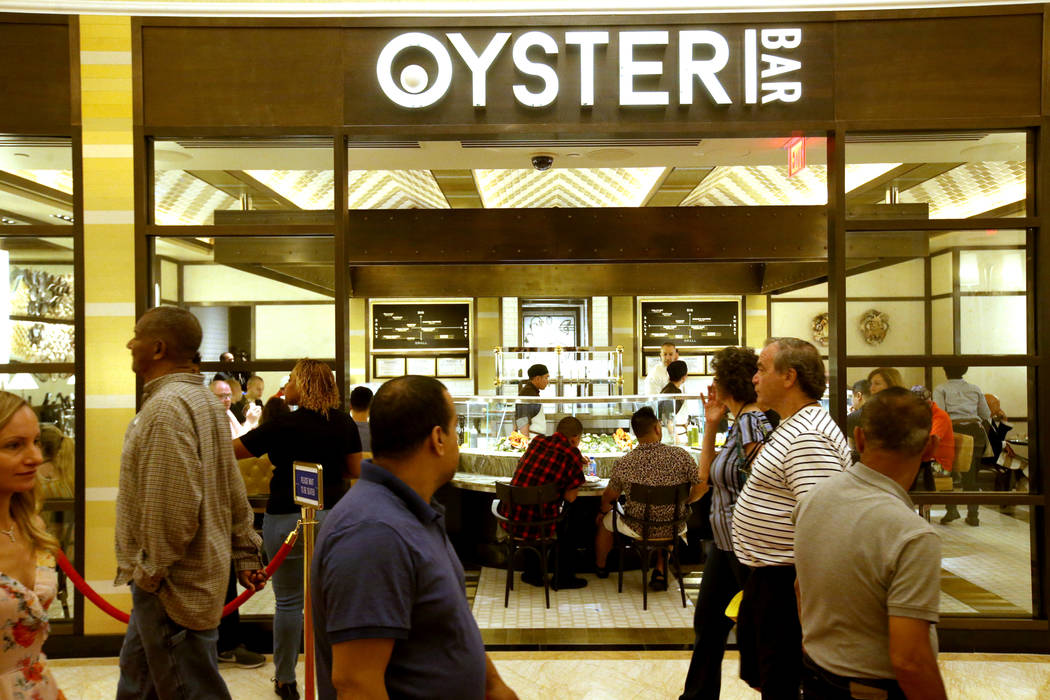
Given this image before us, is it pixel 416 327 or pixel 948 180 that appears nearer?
pixel 948 180

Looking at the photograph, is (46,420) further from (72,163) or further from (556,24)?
(556,24)

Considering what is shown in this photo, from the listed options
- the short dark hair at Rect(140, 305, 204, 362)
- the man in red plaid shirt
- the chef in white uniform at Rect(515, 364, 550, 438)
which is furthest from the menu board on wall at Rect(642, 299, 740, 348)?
the short dark hair at Rect(140, 305, 204, 362)

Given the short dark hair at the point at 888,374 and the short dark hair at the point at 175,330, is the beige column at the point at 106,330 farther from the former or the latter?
the short dark hair at the point at 888,374

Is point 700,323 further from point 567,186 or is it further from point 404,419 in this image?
point 404,419

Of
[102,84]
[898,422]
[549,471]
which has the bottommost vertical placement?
[549,471]

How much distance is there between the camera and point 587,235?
6719 mm

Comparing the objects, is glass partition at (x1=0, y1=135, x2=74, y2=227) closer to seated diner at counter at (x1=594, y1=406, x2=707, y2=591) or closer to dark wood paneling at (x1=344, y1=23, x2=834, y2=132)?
dark wood paneling at (x1=344, y1=23, x2=834, y2=132)

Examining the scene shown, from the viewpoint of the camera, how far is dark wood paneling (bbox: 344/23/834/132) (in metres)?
3.93

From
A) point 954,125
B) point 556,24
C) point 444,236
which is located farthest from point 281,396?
point 954,125

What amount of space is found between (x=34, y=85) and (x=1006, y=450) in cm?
536

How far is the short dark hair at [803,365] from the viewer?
254 centimetres

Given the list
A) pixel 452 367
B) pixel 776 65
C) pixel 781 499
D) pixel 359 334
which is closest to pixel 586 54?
pixel 776 65

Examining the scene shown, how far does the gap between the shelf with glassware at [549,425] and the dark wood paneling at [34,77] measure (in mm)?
3189

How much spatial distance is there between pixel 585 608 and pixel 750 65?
3.32 m
